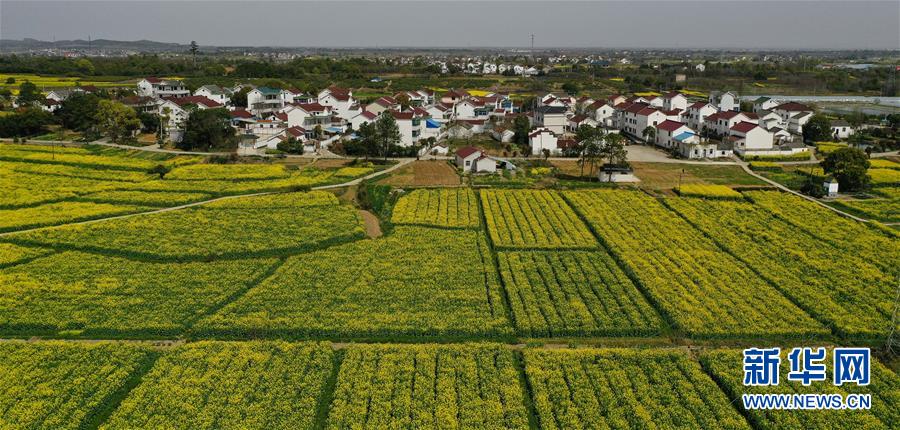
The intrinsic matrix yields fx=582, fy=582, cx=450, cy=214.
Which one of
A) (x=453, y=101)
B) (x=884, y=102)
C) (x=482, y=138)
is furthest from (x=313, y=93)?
(x=884, y=102)

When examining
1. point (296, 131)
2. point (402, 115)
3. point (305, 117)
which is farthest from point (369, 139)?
point (305, 117)

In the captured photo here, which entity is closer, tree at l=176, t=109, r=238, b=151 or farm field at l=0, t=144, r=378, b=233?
farm field at l=0, t=144, r=378, b=233

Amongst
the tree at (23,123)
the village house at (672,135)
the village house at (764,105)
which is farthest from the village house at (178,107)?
the village house at (764,105)

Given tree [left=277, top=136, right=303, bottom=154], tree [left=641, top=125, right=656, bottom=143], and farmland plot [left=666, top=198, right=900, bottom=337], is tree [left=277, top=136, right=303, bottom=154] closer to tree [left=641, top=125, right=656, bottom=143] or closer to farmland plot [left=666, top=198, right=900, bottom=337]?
farmland plot [left=666, top=198, right=900, bottom=337]

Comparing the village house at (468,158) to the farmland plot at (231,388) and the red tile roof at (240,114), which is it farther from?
the farmland plot at (231,388)

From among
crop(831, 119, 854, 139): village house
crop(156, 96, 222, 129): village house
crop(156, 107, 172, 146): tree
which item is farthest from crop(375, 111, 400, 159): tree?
crop(831, 119, 854, 139): village house

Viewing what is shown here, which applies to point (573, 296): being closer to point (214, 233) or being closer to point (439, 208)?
point (439, 208)
